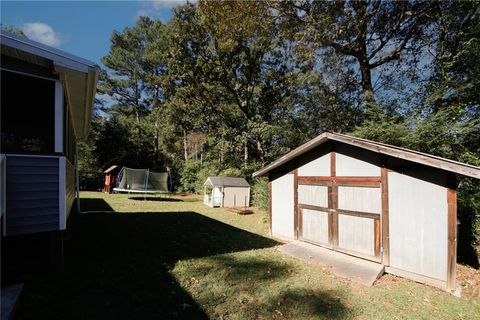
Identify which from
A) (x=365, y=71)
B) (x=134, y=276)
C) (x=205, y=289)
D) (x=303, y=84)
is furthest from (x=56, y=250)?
(x=303, y=84)

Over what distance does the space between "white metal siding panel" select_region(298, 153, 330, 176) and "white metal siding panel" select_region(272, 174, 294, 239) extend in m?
0.53

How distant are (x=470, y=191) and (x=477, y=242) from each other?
1.19 metres

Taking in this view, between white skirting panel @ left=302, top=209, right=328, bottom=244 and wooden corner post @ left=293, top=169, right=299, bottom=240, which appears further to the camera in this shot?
wooden corner post @ left=293, top=169, right=299, bottom=240

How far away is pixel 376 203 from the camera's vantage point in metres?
5.75

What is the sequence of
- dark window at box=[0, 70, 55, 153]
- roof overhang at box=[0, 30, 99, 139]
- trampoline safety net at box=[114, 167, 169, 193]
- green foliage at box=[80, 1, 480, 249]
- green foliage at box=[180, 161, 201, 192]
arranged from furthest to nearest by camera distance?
green foliage at box=[180, 161, 201, 192]
trampoline safety net at box=[114, 167, 169, 193]
green foliage at box=[80, 1, 480, 249]
dark window at box=[0, 70, 55, 153]
roof overhang at box=[0, 30, 99, 139]

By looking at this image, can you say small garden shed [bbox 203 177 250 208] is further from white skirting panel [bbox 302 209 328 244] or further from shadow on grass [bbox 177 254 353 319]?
shadow on grass [bbox 177 254 353 319]

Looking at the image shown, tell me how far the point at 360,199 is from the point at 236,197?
9.24m

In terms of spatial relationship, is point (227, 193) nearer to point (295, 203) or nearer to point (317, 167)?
point (295, 203)

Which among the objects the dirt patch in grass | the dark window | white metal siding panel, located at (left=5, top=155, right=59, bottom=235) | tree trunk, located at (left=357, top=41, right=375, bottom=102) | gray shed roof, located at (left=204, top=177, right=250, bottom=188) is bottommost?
the dirt patch in grass

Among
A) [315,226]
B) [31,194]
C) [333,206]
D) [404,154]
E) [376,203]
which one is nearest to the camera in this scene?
[31,194]

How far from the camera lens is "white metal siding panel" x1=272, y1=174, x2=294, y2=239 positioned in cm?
770

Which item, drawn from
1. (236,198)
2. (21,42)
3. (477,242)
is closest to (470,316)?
(477,242)

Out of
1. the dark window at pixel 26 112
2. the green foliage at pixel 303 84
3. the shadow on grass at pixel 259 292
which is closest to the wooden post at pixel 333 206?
the shadow on grass at pixel 259 292

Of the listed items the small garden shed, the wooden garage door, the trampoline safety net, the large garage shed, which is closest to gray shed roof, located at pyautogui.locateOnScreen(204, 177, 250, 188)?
the small garden shed
